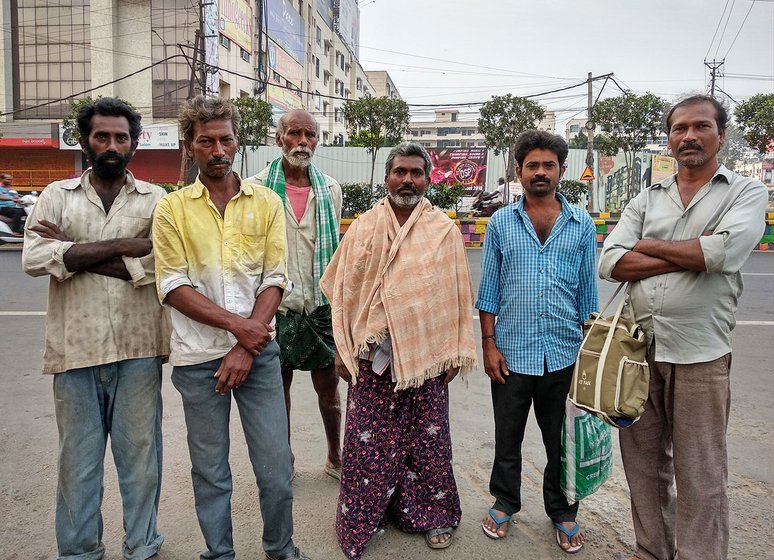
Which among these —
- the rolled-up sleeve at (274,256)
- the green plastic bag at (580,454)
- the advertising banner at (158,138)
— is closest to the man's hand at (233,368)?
the rolled-up sleeve at (274,256)

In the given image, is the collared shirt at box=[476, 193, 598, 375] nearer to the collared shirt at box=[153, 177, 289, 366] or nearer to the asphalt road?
the asphalt road

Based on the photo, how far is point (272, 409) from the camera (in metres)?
2.37

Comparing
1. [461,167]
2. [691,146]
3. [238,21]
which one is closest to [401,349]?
[691,146]

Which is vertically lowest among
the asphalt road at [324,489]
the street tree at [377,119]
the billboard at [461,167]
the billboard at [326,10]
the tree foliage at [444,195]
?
the asphalt road at [324,489]

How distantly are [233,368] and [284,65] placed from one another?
40.8 m

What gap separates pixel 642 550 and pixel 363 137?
27430 mm

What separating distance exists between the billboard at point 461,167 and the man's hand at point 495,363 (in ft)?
93.5

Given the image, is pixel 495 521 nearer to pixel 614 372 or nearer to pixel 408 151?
pixel 614 372

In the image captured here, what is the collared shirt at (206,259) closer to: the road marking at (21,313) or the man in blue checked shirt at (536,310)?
the man in blue checked shirt at (536,310)

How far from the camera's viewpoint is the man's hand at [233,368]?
2232 millimetres

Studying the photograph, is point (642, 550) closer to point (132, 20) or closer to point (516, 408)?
point (516, 408)

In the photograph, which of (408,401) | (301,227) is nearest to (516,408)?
(408,401)

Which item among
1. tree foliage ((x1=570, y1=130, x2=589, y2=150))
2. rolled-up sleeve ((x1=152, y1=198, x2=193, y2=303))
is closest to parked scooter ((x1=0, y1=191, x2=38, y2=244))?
rolled-up sleeve ((x1=152, y1=198, x2=193, y2=303))

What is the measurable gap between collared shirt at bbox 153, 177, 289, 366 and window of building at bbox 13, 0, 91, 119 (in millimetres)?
32903
